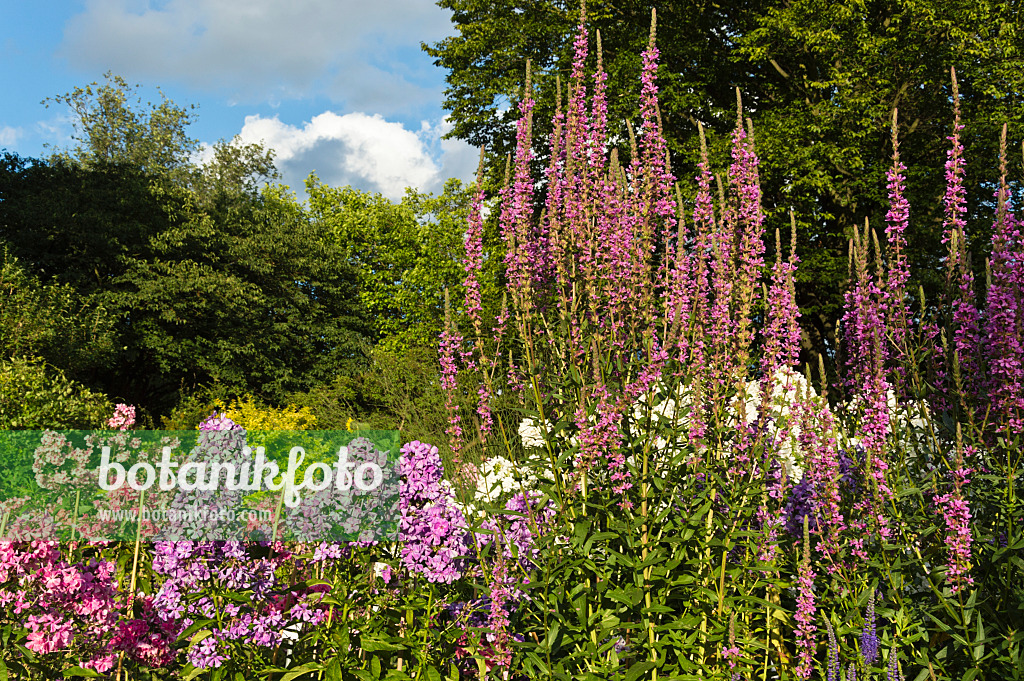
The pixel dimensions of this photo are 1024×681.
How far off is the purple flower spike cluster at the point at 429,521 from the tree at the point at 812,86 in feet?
32.0

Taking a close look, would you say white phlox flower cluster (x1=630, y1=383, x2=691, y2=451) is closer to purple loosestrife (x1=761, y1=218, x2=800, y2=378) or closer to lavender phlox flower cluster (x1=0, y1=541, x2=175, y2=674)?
purple loosestrife (x1=761, y1=218, x2=800, y2=378)

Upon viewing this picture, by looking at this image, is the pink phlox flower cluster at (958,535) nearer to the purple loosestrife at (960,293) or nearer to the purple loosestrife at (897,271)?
the purple loosestrife at (960,293)

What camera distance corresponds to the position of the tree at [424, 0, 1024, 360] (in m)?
13.7

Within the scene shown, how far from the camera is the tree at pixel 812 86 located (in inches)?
538

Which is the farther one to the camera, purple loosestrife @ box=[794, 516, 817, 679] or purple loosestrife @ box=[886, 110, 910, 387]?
purple loosestrife @ box=[886, 110, 910, 387]

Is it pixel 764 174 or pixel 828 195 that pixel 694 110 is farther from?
pixel 828 195

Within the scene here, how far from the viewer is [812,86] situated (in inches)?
582

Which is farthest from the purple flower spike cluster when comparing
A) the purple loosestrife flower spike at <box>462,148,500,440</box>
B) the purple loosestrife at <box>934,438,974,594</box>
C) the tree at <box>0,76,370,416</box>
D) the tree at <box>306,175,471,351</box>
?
the tree at <box>306,175,471,351</box>

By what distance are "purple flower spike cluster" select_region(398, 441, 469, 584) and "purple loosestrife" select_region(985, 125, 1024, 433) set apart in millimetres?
2526

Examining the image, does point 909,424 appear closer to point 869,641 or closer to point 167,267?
point 869,641

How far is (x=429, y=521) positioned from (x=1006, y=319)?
283 centimetres

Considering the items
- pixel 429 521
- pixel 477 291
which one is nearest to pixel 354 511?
pixel 429 521

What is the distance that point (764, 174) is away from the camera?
14445 mm

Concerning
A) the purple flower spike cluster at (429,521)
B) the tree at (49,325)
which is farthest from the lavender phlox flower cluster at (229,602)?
the tree at (49,325)
